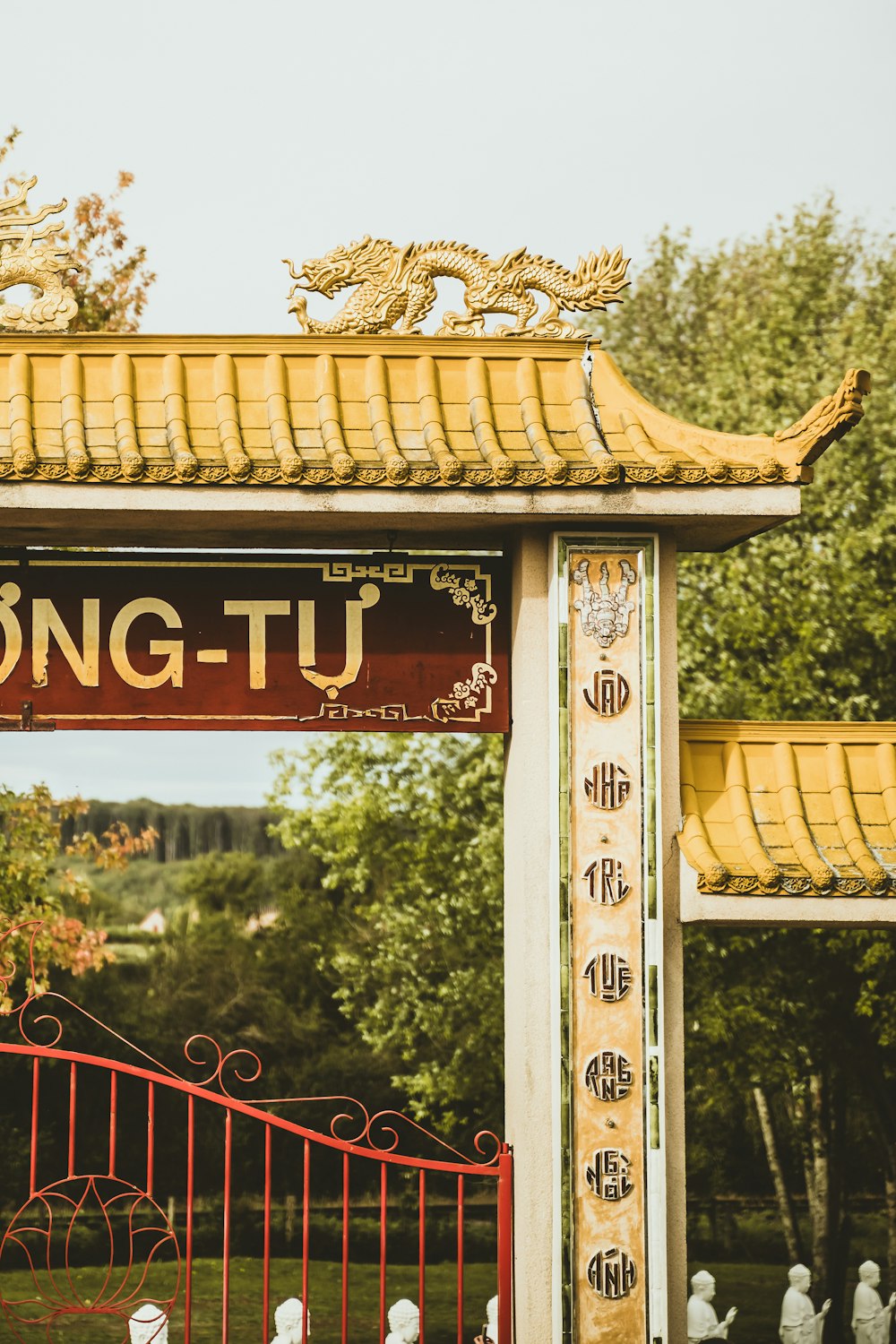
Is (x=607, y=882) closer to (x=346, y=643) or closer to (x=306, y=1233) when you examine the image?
(x=346, y=643)

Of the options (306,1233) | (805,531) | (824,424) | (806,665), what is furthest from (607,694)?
(805,531)

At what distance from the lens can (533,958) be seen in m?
5.31

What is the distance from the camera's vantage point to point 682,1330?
5.18 metres

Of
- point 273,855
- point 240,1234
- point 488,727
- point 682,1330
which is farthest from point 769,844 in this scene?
point 273,855

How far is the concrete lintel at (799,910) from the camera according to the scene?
5.09 metres

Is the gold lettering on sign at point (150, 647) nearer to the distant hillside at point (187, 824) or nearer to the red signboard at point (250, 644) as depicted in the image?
the red signboard at point (250, 644)

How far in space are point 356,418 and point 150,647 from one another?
1170mm

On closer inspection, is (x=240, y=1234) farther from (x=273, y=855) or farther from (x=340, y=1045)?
(x=273, y=855)

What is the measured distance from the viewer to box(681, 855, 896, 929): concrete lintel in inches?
201

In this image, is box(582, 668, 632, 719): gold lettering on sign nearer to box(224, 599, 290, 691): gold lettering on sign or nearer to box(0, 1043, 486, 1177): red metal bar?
box(224, 599, 290, 691): gold lettering on sign

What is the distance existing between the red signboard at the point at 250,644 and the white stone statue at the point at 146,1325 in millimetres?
2191

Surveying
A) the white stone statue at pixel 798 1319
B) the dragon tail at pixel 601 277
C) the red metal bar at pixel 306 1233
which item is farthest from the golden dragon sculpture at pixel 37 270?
the white stone statue at pixel 798 1319

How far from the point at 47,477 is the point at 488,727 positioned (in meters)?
1.86

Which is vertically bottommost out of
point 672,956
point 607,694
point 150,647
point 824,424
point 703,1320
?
point 703,1320
